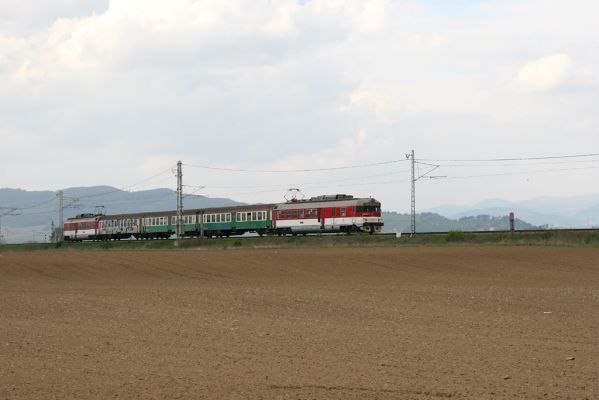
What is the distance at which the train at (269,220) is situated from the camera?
71.6 metres

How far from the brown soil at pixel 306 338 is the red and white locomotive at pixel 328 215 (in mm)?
35559

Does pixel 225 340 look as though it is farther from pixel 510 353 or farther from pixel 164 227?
pixel 164 227

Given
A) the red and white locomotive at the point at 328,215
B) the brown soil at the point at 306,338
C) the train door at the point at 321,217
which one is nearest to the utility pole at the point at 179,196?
the red and white locomotive at the point at 328,215

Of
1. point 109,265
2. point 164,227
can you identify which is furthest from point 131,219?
point 109,265

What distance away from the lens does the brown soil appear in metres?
12.4

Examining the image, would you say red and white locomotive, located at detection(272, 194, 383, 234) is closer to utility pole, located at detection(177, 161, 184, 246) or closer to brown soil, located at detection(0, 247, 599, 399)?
utility pole, located at detection(177, 161, 184, 246)

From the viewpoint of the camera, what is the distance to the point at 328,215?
72625 mm

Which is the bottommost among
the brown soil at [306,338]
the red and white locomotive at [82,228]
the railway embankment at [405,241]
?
the brown soil at [306,338]

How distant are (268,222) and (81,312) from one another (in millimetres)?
56036

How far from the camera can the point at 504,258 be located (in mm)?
43812

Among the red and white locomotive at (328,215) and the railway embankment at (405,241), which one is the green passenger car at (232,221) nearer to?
the red and white locomotive at (328,215)

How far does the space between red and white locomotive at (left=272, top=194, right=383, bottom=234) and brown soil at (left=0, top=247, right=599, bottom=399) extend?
117 feet

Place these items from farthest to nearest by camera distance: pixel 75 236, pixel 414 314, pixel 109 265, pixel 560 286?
pixel 75 236 → pixel 109 265 → pixel 560 286 → pixel 414 314

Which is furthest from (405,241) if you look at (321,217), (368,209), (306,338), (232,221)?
(306,338)
